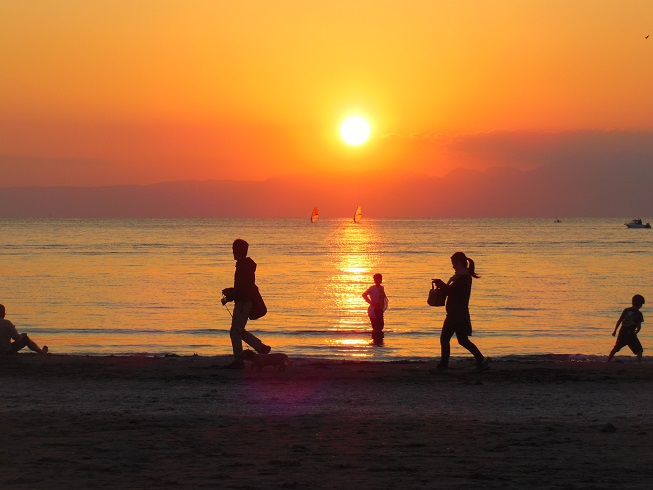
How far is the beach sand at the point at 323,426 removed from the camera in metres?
7.31

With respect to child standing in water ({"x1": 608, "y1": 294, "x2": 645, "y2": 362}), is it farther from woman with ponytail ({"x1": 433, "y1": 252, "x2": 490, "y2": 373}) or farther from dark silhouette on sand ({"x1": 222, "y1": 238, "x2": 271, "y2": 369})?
dark silhouette on sand ({"x1": 222, "y1": 238, "x2": 271, "y2": 369})

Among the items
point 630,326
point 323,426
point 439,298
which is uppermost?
point 439,298

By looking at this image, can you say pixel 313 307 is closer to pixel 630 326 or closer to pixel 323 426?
pixel 630 326

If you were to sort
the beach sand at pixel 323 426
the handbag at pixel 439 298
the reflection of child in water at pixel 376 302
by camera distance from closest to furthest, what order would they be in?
the beach sand at pixel 323 426, the handbag at pixel 439 298, the reflection of child in water at pixel 376 302

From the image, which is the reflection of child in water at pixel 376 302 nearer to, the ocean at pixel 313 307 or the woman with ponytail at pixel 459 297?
the ocean at pixel 313 307

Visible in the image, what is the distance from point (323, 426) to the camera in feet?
31.2

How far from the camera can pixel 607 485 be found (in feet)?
22.8

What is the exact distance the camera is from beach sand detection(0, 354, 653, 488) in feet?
24.0

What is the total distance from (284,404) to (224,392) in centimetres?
124

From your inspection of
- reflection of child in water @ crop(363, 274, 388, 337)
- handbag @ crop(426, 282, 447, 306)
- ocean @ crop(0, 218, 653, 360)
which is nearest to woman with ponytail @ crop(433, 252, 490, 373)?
handbag @ crop(426, 282, 447, 306)

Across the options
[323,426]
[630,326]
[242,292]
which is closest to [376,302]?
[630,326]

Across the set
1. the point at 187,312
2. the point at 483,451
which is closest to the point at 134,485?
the point at 483,451

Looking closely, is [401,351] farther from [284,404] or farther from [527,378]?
[284,404]

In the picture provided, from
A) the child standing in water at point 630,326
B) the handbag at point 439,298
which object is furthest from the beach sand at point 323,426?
the child standing in water at point 630,326
